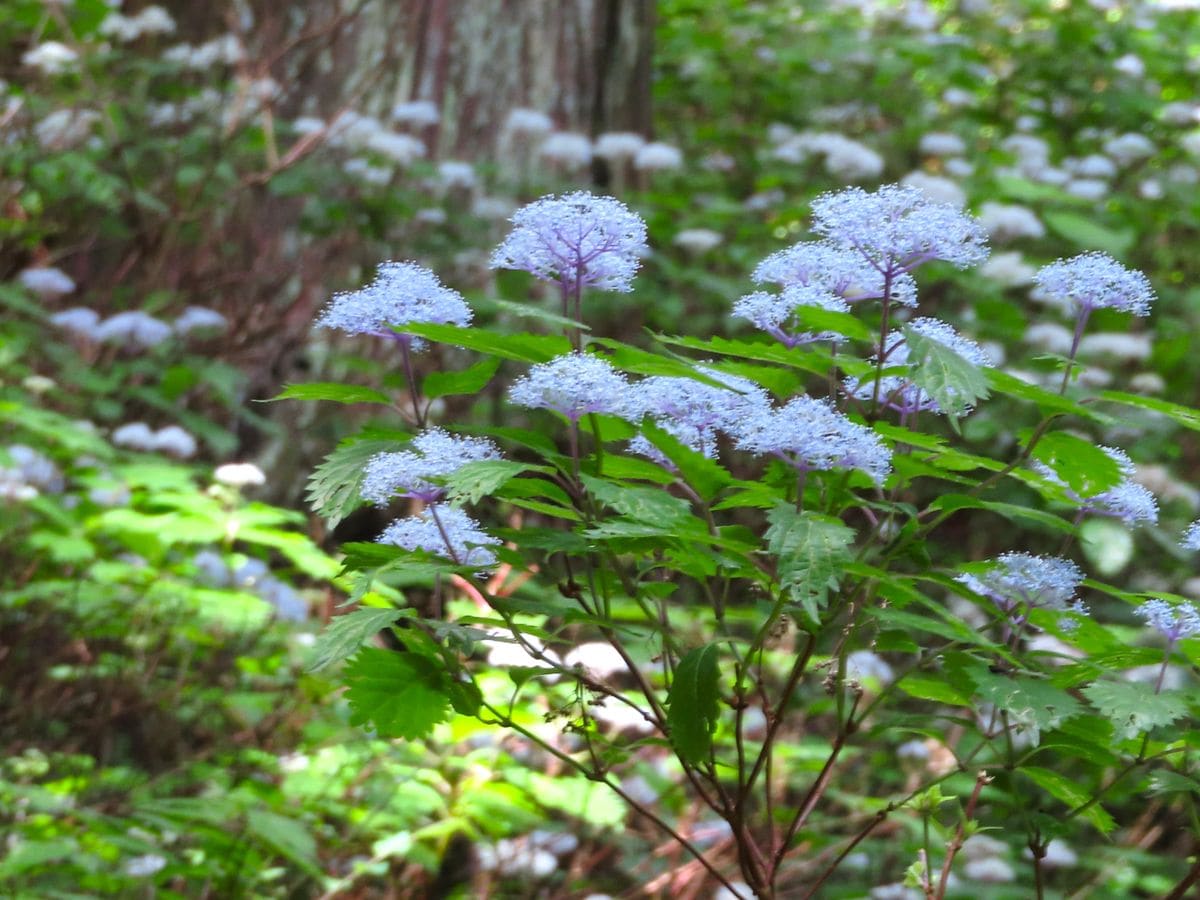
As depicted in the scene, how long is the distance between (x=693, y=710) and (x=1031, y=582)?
12.2 inches

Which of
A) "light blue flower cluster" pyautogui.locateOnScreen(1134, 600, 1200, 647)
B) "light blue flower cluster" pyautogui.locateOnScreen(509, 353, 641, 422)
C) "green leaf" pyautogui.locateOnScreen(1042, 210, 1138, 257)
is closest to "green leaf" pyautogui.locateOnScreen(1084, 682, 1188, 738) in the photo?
"light blue flower cluster" pyautogui.locateOnScreen(1134, 600, 1200, 647)

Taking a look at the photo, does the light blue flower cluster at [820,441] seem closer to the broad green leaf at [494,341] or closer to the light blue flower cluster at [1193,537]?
the broad green leaf at [494,341]

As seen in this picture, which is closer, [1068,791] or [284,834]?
[1068,791]

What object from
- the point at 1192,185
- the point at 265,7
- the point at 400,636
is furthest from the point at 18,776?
the point at 1192,185

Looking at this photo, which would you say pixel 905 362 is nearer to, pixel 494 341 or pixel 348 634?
pixel 494 341

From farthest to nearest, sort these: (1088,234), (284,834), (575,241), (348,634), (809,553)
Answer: (1088,234) → (284,834) → (575,241) → (348,634) → (809,553)

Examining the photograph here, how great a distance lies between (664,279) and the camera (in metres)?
5.58

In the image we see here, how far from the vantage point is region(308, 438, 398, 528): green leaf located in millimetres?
1096

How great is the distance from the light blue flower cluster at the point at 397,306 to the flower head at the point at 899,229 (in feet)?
1.02

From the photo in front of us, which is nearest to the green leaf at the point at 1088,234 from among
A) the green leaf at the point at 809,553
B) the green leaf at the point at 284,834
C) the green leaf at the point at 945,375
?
the green leaf at the point at 284,834

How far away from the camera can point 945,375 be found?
101 centimetres

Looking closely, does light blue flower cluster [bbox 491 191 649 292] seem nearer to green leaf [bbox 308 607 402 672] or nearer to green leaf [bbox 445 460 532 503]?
green leaf [bbox 445 460 532 503]

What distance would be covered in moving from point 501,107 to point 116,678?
327cm

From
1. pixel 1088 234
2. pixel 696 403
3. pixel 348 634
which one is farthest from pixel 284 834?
pixel 1088 234
